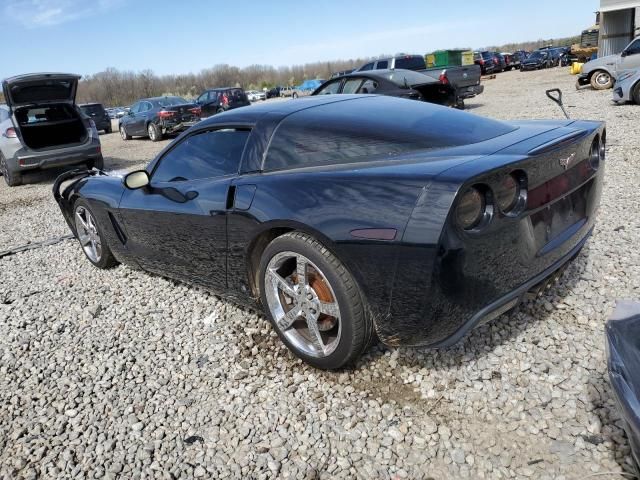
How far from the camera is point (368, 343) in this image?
7.92 feet

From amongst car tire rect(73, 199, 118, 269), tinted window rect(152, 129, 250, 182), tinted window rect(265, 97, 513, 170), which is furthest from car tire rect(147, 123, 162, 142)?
tinted window rect(265, 97, 513, 170)

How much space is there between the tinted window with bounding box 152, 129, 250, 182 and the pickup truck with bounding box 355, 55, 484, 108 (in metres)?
11.1

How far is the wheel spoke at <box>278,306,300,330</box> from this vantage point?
2617 mm

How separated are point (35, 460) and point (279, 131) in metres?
2.02

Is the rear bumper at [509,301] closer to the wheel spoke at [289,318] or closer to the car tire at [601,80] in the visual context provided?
the wheel spoke at [289,318]

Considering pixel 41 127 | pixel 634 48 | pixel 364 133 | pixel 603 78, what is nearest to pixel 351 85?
pixel 41 127

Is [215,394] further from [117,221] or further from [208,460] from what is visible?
[117,221]

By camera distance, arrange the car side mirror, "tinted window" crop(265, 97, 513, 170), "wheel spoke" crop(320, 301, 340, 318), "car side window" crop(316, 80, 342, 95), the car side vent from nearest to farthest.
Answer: "wheel spoke" crop(320, 301, 340, 318)
"tinted window" crop(265, 97, 513, 170)
the car side mirror
the car side vent
"car side window" crop(316, 80, 342, 95)

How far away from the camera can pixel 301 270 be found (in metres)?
2.46

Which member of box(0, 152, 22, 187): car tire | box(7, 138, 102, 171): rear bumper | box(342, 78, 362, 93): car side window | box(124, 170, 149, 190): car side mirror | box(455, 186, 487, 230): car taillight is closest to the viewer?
box(455, 186, 487, 230): car taillight

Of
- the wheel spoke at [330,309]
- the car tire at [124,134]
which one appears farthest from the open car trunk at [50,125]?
the wheel spoke at [330,309]

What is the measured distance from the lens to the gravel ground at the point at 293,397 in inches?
79.7

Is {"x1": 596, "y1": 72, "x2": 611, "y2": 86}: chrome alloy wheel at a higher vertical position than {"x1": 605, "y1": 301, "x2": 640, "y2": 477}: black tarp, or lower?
higher

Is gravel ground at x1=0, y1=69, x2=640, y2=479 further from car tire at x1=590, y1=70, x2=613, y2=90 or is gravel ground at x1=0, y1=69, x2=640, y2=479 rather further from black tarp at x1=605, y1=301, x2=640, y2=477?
car tire at x1=590, y1=70, x2=613, y2=90
